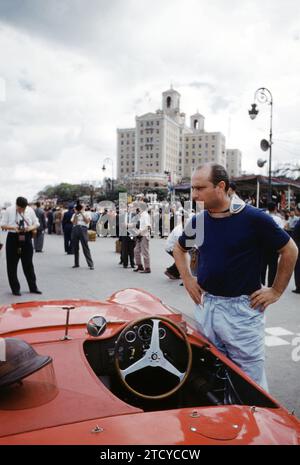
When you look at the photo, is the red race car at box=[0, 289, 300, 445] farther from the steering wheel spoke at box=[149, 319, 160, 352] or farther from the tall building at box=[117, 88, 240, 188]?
the tall building at box=[117, 88, 240, 188]

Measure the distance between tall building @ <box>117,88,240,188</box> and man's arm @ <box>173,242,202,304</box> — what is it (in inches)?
5182

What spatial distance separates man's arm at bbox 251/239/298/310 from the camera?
261cm

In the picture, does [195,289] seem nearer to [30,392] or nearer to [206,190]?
[206,190]

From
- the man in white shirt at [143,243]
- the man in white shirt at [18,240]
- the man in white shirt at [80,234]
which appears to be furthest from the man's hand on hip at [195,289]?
the man in white shirt at [80,234]

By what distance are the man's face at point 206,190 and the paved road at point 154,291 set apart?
2.01m

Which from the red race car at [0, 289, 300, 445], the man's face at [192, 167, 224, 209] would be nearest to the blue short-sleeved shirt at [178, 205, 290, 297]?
the man's face at [192, 167, 224, 209]

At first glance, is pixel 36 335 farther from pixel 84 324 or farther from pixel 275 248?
pixel 275 248

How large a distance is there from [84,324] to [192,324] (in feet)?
2.58

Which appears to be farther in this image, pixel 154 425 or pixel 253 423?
pixel 253 423

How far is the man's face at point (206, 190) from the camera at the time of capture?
8.85 feet

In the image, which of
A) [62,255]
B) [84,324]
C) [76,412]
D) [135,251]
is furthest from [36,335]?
[62,255]

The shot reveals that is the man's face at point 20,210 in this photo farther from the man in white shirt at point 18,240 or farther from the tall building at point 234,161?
the tall building at point 234,161

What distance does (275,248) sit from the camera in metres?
2.61
